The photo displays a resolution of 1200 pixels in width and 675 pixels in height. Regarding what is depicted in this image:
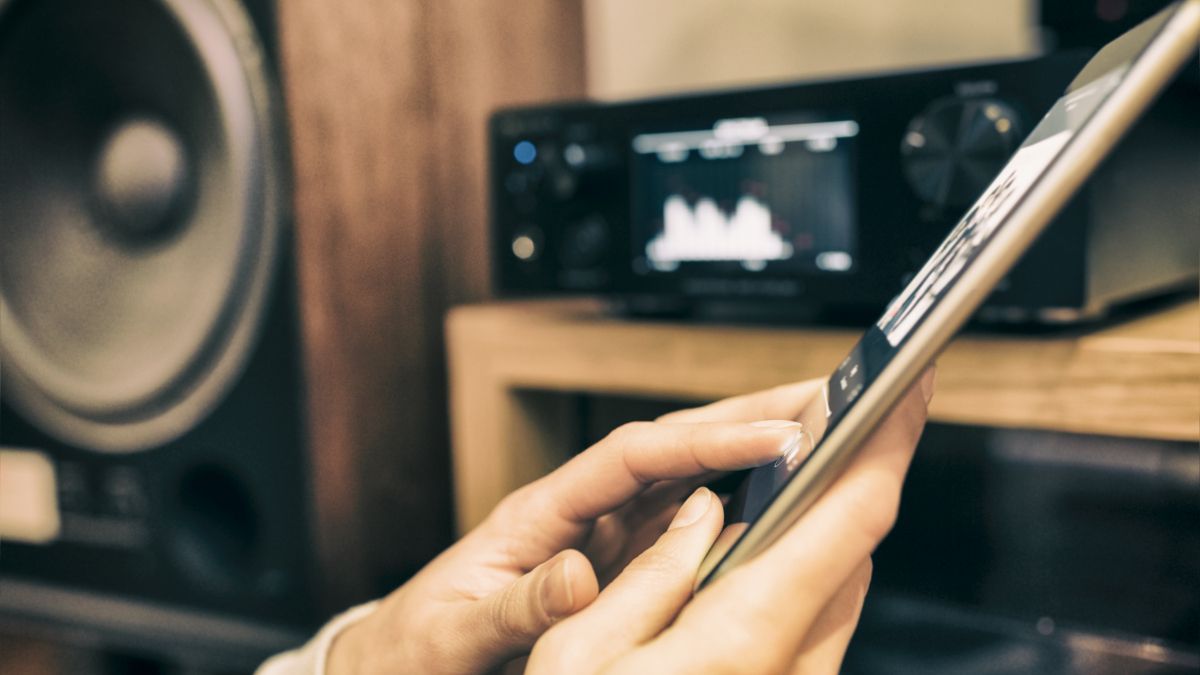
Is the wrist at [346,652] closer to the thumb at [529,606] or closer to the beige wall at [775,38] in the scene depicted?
the thumb at [529,606]

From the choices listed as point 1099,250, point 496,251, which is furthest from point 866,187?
point 496,251

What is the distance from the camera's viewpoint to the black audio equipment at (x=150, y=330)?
56 cm

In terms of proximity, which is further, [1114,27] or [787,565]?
[1114,27]

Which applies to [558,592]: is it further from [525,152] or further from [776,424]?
[525,152]

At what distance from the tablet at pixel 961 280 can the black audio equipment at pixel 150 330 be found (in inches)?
15.8

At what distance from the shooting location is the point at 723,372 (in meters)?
0.45

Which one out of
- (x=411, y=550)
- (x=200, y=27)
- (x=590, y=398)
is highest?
(x=200, y=27)

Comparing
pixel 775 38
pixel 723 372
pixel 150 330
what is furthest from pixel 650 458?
pixel 775 38

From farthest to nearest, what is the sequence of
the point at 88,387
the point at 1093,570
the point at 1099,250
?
the point at 88,387, the point at 1093,570, the point at 1099,250

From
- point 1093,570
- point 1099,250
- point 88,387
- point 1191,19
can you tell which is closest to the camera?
point 1191,19

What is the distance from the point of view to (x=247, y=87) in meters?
0.55

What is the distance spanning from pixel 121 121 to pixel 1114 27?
1.96 ft

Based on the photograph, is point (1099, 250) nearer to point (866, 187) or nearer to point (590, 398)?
point (866, 187)

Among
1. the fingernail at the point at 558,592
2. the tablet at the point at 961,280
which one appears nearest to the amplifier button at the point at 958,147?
the tablet at the point at 961,280
